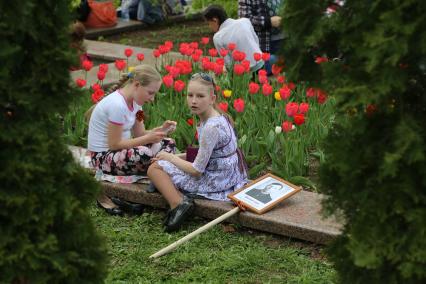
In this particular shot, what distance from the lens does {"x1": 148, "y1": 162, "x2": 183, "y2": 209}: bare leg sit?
545 centimetres

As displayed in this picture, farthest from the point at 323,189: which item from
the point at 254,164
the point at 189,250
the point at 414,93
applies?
the point at 254,164

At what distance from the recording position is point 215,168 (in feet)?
18.1

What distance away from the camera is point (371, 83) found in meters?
2.97

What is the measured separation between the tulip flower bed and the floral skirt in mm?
416

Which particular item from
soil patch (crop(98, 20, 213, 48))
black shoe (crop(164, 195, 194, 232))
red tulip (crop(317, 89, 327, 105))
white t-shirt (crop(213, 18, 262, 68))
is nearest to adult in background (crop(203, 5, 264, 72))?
white t-shirt (crop(213, 18, 262, 68))

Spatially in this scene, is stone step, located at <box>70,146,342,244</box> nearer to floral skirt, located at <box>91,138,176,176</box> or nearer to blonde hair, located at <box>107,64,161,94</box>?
floral skirt, located at <box>91,138,176,176</box>

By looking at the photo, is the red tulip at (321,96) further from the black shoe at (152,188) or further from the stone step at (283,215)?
the black shoe at (152,188)

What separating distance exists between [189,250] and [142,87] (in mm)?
1168

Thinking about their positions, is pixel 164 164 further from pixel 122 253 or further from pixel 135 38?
pixel 135 38

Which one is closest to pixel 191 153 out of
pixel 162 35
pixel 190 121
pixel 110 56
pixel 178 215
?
pixel 178 215

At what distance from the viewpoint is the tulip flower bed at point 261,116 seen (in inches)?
234

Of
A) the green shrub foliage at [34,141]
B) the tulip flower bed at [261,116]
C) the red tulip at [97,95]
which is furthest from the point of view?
the red tulip at [97,95]

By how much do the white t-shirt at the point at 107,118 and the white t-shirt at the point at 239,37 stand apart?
2618mm

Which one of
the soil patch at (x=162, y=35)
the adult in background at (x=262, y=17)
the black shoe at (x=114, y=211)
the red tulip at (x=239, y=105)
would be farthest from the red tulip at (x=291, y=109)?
the soil patch at (x=162, y=35)
